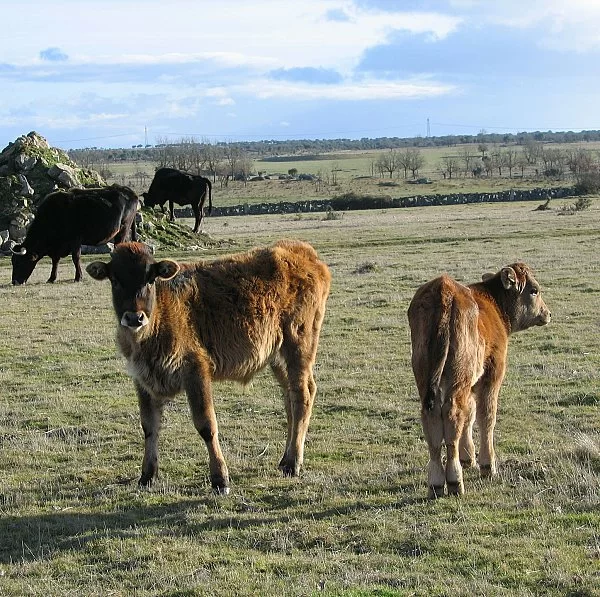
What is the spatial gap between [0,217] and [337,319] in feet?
55.8

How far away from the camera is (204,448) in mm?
9516

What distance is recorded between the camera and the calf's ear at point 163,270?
313 inches

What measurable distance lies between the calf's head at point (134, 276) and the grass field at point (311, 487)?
1657 mm

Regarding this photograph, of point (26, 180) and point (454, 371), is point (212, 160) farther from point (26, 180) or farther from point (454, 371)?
point (454, 371)

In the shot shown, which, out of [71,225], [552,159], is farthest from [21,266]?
[552,159]

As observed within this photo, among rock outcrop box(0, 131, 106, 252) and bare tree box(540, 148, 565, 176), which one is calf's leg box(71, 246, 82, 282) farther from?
bare tree box(540, 148, 565, 176)

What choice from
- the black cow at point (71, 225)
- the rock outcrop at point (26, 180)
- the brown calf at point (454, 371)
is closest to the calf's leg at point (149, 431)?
the brown calf at point (454, 371)

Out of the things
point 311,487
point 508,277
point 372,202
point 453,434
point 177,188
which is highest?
point 177,188

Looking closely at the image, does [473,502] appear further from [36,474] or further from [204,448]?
[36,474]

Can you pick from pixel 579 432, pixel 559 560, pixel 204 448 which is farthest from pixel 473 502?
pixel 204 448

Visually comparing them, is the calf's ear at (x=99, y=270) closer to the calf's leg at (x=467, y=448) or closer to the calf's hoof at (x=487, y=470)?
the calf's leg at (x=467, y=448)

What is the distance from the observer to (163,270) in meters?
7.96

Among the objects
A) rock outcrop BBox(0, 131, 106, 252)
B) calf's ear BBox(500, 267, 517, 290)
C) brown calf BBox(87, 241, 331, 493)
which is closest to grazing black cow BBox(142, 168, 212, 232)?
rock outcrop BBox(0, 131, 106, 252)

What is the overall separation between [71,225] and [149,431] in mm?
17422
